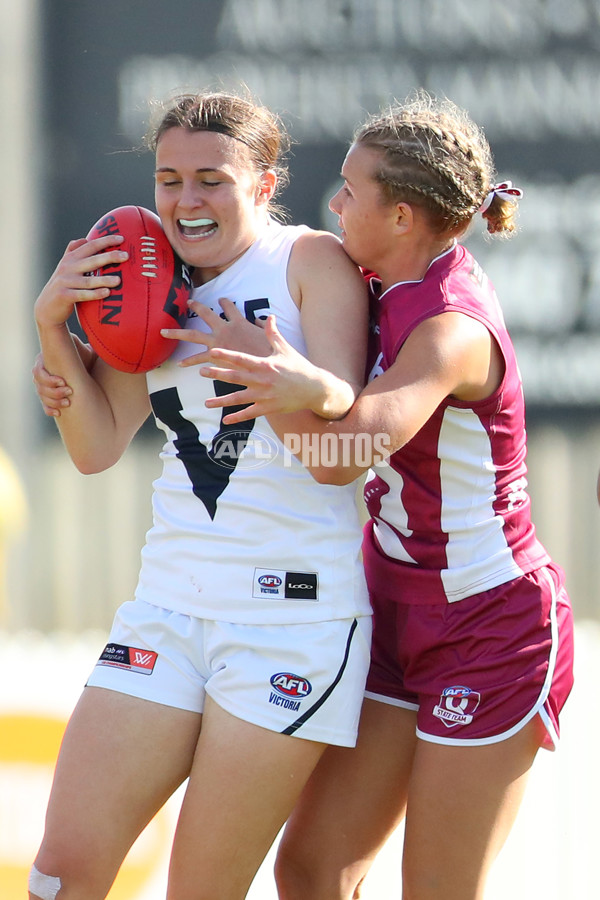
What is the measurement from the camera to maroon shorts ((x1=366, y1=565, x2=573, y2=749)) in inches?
82.4

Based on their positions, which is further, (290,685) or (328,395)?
(290,685)

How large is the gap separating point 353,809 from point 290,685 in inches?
16.9

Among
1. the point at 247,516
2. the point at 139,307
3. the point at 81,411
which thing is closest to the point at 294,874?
the point at 247,516

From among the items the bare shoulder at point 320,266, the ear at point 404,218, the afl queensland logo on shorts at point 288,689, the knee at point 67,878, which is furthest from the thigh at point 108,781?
the ear at point 404,218

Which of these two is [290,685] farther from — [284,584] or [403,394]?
[403,394]

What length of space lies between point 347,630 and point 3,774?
5.85 ft

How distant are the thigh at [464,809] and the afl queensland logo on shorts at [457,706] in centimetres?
5

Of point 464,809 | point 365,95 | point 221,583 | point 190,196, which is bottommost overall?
point 464,809

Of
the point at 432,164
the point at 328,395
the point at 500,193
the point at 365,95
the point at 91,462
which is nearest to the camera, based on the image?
the point at 328,395

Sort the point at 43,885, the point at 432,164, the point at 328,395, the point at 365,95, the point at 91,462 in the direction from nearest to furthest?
the point at 328,395, the point at 43,885, the point at 432,164, the point at 91,462, the point at 365,95

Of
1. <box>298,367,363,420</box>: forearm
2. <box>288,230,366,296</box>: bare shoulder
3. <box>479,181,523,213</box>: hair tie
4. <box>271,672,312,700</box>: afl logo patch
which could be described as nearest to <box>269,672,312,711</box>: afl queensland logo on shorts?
<box>271,672,312,700</box>: afl logo patch

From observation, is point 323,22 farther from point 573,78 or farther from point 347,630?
point 347,630

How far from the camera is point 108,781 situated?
1996 millimetres

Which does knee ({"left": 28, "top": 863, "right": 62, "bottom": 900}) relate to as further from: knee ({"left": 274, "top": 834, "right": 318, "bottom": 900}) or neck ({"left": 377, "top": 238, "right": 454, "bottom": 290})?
neck ({"left": 377, "top": 238, "right": 454, "bottom": 290})
